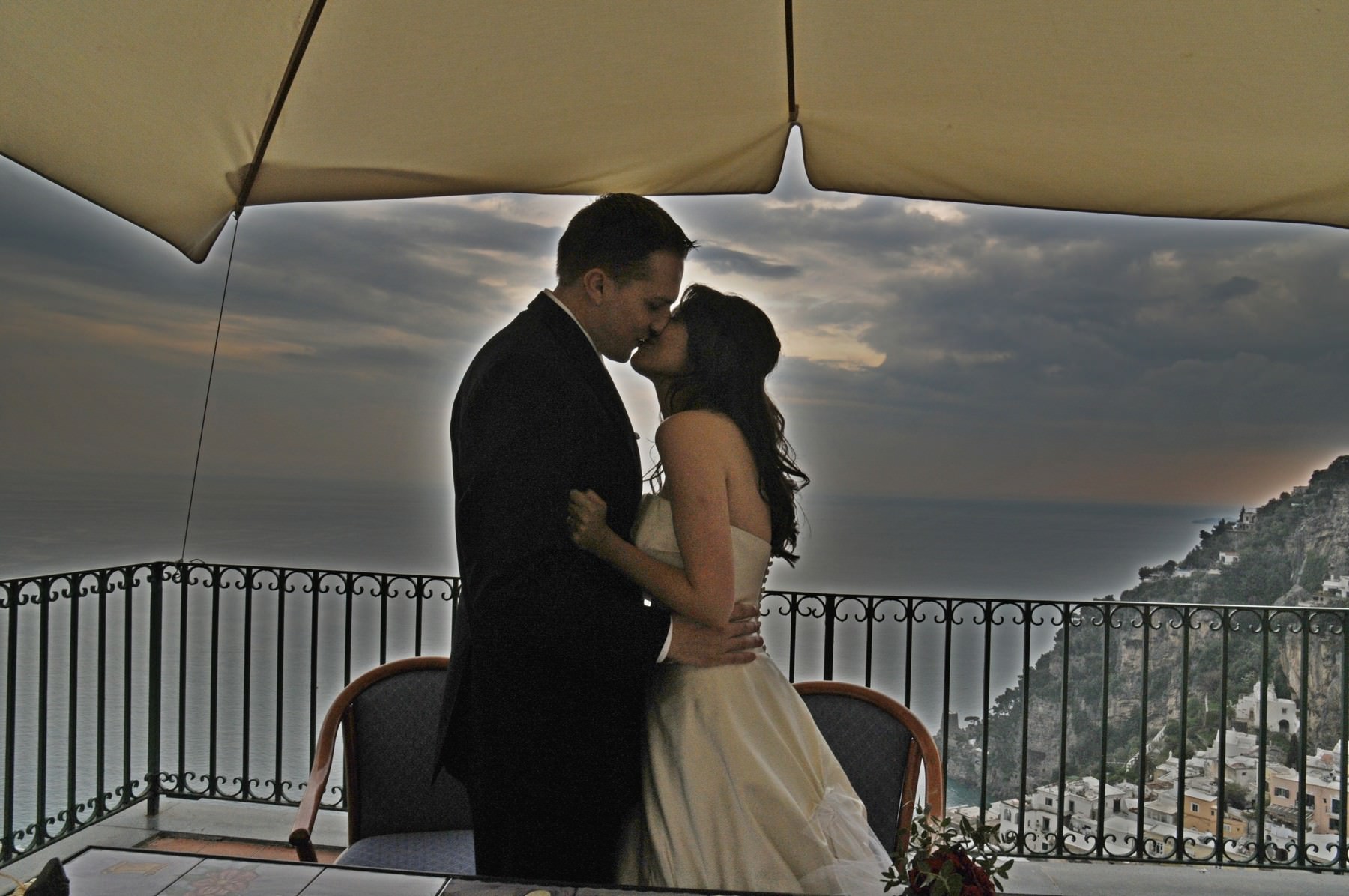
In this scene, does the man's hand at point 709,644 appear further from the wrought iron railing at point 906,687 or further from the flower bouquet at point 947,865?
the wrought iron railing at point 906,687

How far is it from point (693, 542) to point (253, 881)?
0.91 m

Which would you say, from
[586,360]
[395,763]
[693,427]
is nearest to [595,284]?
[586,360]

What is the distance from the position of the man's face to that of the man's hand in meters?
0.61

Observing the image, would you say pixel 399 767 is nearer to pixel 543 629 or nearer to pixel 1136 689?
pixel 543 629

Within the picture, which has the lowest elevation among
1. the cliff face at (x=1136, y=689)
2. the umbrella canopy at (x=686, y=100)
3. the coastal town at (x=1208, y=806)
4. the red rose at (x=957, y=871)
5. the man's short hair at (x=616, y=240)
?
the coastal town at (x=1208, y=806)

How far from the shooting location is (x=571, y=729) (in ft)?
5.18

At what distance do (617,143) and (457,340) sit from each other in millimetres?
3906

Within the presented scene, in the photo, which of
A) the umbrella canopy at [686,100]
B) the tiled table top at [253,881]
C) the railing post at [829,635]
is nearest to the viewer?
the tiled table top at [253,881]

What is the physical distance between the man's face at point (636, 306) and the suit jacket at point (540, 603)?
196 millimetres

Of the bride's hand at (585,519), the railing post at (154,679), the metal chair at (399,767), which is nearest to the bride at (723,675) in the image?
the bride's hand at (585,519)

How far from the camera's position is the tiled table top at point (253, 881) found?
1165 mm

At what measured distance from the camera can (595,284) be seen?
182 centimetres

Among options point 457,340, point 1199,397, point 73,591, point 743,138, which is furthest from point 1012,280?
point 73,591

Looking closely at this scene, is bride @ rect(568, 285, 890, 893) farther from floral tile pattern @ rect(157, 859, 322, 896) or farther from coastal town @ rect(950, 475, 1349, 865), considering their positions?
coastal town @ rect(950, 475, 1349, 865)
